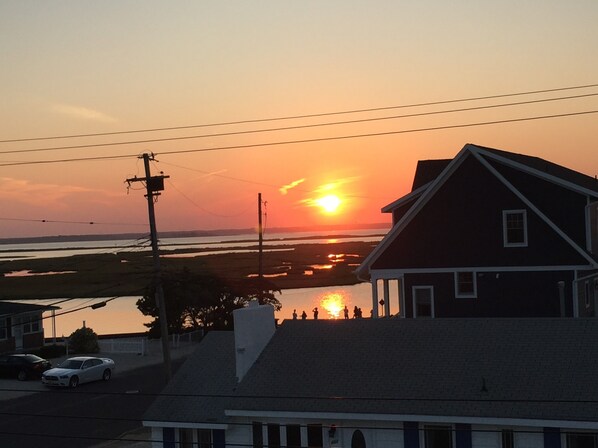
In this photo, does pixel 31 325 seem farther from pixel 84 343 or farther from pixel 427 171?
pixel 427 171

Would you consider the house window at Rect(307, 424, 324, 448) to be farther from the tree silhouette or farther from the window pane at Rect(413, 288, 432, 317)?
the tree silhouette

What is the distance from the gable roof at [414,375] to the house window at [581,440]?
2.37ft

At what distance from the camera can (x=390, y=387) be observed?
21.0m

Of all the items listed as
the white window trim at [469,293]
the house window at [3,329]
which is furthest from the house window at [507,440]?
the house window at [3,329]

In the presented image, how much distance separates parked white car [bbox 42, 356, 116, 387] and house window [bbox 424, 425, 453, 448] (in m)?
28.4

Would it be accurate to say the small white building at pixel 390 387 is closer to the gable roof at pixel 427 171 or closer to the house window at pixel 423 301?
the house window at pixel 423 301

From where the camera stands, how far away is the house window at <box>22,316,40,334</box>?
57200mm

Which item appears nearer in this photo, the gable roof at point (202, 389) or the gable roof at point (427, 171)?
the gable roof at point (202, 389)

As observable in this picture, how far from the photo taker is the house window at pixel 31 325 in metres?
57.2

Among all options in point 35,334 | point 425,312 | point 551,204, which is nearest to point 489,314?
point 425,312

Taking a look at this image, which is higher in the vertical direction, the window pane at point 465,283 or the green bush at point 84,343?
the window pane at point 465,283

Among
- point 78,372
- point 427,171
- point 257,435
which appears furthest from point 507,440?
point 78,372

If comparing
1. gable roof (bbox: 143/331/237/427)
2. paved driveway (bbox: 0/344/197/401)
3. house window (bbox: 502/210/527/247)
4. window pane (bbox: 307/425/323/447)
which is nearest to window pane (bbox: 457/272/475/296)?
house window (bbox: 502/210/527/247)

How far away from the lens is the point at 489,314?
3394 cm
